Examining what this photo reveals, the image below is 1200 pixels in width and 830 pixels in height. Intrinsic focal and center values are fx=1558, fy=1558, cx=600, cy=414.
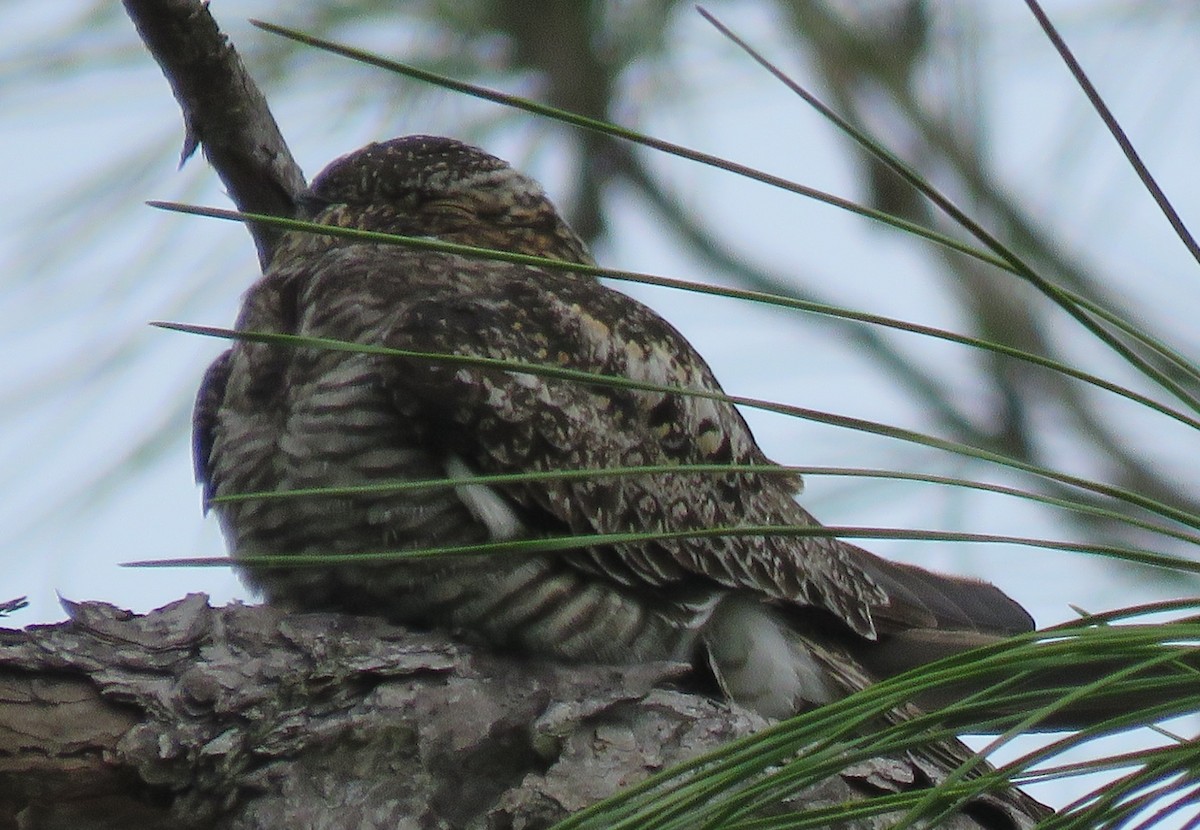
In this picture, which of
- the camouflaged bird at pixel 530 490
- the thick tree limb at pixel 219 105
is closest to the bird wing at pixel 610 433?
the camouflaged bird at pixel 530 490

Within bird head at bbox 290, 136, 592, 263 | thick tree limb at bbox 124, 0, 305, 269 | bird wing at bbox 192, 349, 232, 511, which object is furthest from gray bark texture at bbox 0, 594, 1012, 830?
bird head at bbox 290, 136, 592, 263

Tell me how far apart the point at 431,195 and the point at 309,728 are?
1178 mm

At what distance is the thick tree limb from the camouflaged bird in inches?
6.2

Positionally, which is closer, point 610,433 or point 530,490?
point 530,490

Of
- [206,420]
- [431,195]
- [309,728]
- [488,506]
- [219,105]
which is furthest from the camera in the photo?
[431,195]

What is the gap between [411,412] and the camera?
2113mm

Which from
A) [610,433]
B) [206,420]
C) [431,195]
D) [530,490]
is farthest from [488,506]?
[431,195]

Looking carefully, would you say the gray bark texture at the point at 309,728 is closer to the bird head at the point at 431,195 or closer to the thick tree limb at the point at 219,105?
the thick tree limb at the point at 219,105

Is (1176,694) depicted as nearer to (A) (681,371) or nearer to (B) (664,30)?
(A) (681,371)

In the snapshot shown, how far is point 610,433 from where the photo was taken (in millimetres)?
2301

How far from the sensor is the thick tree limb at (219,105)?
214cm

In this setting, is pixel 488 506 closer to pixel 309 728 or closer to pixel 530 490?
pixel 530 490

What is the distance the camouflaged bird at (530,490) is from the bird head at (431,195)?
5 centimetres

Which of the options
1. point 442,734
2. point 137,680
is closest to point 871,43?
point 442,734
